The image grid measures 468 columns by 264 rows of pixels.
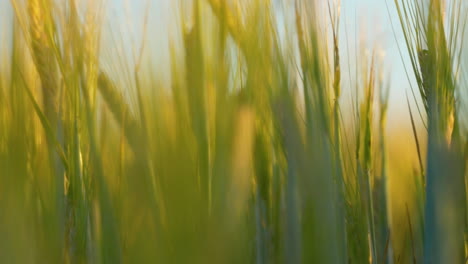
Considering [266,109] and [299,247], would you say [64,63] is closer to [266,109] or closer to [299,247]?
[266,109]

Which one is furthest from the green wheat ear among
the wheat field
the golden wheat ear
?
the golden wheat ear

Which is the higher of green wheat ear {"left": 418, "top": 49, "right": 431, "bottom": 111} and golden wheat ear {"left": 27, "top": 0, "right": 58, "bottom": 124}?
golden wheat ear {"left": 27, "top": 0, "right": 58, "bottom": 124}

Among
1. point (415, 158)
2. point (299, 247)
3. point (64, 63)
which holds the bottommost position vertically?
point (299, 247)

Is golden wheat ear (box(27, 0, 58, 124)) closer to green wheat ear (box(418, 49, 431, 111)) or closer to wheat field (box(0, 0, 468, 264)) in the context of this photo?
wheat field (box(0, 0, 468, 264))

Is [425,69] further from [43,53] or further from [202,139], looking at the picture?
[43,53]

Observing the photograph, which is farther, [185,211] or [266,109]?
[266,109]

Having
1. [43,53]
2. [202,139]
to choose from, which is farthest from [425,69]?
[43,53]

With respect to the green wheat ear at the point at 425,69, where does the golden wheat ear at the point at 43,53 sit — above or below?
above

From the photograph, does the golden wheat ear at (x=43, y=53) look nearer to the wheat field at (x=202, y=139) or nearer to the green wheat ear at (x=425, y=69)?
the wheat field at (x=202, y=139)

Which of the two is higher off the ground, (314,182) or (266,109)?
(266,109)

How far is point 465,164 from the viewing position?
1001 millimetres

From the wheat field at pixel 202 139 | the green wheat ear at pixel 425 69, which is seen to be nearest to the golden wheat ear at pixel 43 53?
the wheat field at pixel 202 139

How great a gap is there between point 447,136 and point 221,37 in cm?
32

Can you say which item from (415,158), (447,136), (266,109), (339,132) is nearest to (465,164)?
(447,136)
